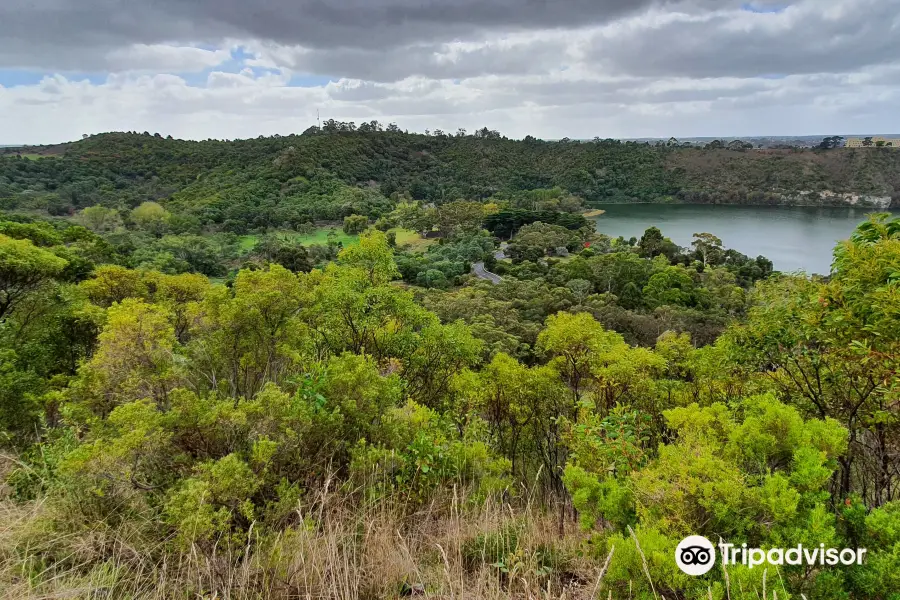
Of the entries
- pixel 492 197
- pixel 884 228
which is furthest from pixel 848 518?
pixel 492 197

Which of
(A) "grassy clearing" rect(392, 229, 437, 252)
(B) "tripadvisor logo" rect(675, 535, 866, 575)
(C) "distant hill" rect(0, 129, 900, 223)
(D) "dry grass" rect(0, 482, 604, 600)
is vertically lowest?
(A) "grassy clearing" rect(392, 229, 437, 252)

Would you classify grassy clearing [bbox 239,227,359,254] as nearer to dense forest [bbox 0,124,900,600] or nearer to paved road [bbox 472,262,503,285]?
paved road [bbox 472,262,503,285]

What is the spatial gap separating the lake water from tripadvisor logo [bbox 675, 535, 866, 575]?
139 feet

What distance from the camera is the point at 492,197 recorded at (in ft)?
236

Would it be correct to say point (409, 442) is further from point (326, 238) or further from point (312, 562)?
point (326, 238)

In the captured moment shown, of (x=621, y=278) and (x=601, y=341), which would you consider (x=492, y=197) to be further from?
(x=601, y=341)

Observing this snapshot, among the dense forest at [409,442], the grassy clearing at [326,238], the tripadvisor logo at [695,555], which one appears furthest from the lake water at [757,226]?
the tripadvisor logo at [695,555]

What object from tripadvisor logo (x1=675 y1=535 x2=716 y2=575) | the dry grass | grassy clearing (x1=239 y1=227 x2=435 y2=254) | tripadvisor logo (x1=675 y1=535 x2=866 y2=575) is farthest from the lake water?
the dry grass

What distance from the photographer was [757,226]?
184 feet

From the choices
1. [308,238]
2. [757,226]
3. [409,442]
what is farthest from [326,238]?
[757,226]

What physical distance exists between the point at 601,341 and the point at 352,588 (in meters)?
5.00

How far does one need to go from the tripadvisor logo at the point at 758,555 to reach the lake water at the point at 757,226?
42.3m

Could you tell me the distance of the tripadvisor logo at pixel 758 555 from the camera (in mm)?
2016

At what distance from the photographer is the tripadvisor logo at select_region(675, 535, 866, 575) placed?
6.61ft
